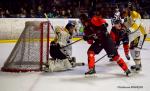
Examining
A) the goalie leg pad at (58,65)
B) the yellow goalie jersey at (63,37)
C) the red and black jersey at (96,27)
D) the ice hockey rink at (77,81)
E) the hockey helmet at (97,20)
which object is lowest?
the ice hockey rink at (77,81)

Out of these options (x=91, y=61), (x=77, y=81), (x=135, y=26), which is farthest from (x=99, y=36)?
(x=77, y=81)

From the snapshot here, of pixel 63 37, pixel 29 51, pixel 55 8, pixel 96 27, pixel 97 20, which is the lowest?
pixel 29 51

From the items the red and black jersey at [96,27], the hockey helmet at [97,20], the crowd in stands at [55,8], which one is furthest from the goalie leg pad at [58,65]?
the crowd in stands at [55,8]

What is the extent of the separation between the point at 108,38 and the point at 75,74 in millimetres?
916

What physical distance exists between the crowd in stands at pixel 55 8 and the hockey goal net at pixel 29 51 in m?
5.32

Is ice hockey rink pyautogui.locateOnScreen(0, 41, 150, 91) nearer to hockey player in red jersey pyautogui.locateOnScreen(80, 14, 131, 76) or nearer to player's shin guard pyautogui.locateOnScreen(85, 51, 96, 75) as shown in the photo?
player's shin guard pyautogui.locateOnScreen(85, 51, 96, 75)

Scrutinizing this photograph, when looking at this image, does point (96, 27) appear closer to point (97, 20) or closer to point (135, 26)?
point (97, 20)

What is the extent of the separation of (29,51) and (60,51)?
0.55m

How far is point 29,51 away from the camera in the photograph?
22.6ft

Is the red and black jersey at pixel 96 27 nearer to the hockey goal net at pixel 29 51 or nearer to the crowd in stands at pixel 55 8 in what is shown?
the hockey goal net at pixel 29 51

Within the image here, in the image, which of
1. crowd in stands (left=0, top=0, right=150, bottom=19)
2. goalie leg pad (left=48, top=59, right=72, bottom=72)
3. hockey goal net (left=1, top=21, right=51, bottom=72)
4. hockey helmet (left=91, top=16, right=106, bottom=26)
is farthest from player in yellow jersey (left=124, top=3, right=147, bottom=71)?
crowd in stands (left=0, top=0, right=150, bottom=19)

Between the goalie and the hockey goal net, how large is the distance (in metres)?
0.16

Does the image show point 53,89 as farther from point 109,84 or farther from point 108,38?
point 108,38

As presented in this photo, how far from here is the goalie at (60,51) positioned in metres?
6.78
